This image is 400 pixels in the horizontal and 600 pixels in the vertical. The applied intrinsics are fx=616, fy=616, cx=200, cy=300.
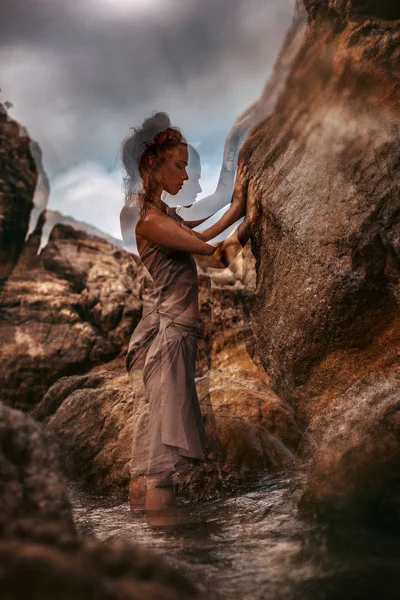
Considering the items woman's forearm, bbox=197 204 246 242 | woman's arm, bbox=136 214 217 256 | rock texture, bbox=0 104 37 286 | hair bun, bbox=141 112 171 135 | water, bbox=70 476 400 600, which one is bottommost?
water, bbox=70 476 400 600

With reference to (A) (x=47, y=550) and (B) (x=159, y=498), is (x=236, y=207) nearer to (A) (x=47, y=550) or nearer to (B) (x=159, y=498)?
(B) (x=159, y=498)

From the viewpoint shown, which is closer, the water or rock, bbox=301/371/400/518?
the water

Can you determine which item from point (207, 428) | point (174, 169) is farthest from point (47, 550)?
point (174, 169)

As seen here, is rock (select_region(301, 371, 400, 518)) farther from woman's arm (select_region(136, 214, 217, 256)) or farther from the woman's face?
the woman's face

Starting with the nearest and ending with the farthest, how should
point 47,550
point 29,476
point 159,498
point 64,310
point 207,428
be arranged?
point 47,550 < point 29,476 < point 159,498 < point 207,428 < point 64,310

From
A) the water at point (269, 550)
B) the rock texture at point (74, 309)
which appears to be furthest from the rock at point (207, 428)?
the rock texture at point (74, 309)

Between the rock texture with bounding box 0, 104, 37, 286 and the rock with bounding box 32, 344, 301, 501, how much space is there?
1409 mm

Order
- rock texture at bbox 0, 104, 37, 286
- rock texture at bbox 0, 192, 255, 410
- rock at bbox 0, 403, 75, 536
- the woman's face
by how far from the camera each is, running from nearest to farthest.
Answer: rock at bbox 0, 403, 75, 536, the woman's face, rock texture at bbox 0, 104, 37, 286, rock texture at bbox 0, 192, 255, 410

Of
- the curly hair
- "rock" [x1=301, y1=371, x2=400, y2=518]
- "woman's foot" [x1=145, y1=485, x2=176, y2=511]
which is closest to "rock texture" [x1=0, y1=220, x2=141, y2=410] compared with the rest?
the curly hair

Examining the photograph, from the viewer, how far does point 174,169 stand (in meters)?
3.60

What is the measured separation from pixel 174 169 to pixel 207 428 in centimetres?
152

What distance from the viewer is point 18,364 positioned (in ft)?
20.8

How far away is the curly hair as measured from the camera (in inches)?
142

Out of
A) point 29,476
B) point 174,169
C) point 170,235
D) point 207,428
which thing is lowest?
point 29,476
